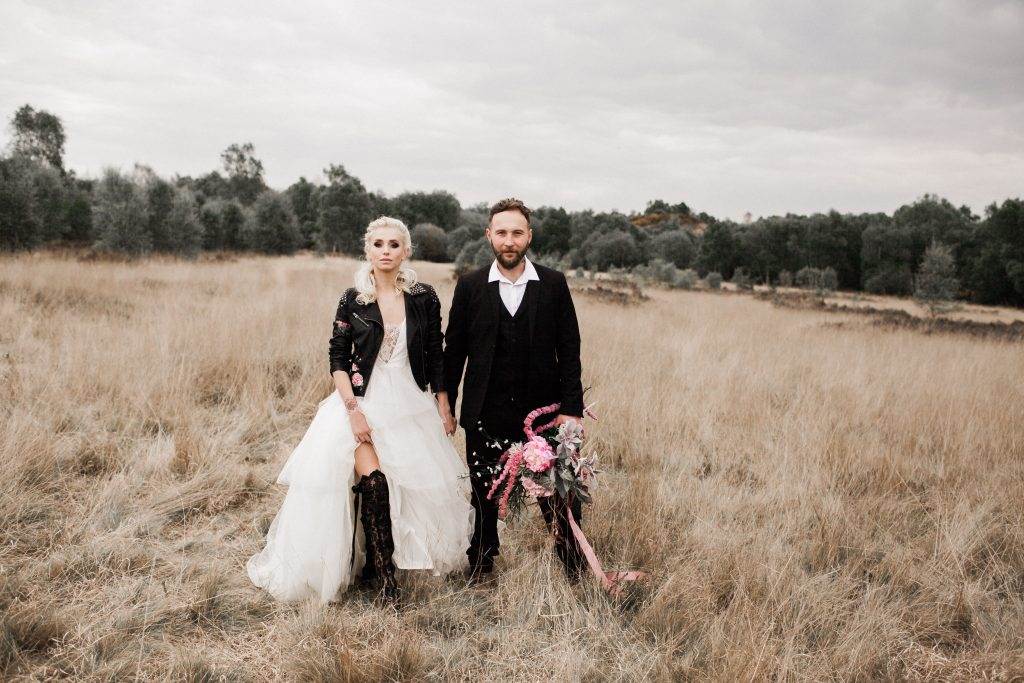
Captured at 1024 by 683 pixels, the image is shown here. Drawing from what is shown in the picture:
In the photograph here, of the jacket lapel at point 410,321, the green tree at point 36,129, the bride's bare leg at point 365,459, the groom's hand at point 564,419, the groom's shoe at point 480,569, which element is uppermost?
the green tree at point 36,129

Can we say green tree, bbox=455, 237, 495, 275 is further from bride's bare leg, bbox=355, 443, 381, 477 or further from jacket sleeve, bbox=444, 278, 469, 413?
bride's bare leg, bbox=355, 443, 381, 477

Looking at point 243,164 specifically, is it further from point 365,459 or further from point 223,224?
point 365,459

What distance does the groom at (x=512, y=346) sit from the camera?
2934 mm

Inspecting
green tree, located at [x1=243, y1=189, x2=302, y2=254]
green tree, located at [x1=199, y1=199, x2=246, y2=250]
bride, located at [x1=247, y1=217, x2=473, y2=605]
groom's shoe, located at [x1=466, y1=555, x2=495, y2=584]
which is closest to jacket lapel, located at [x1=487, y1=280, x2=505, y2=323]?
bride, located at [x1=247, y1=217, x2=473, y2=605]

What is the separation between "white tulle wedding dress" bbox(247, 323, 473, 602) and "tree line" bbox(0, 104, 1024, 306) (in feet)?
68.9

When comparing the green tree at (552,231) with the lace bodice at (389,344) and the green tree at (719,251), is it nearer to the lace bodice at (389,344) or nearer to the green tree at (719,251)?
the green tree at (719,251)

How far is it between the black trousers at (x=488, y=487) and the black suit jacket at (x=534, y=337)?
0.10 meters

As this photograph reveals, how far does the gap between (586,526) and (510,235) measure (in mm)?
1980

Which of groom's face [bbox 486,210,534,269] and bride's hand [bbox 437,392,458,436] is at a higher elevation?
groom's face [bbox 486,210,534,269]

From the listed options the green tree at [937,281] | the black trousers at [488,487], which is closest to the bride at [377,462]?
the black trousers at [488,487]

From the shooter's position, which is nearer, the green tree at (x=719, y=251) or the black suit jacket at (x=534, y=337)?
the black suit jacket at (x=534, y=337)

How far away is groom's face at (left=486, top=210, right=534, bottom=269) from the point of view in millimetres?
A: 2824

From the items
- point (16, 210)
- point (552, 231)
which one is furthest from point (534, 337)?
point (552, 231)

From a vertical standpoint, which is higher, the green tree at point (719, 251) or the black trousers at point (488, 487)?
the green tree at point (719, 251)
